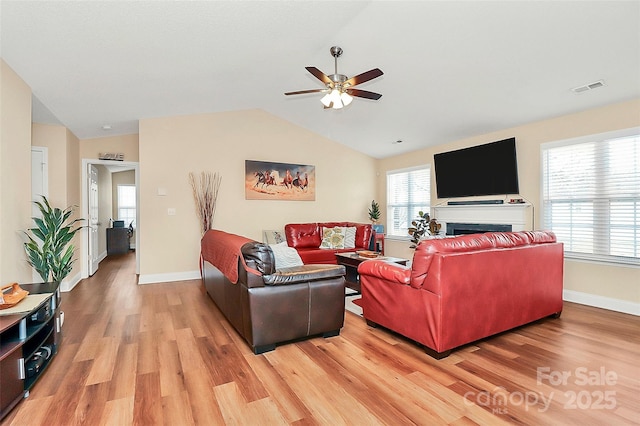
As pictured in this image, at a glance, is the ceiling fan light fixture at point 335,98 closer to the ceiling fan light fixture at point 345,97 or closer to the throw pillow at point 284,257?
the ceiling fan light fixture at point 345,97

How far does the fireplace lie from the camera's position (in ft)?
15.5

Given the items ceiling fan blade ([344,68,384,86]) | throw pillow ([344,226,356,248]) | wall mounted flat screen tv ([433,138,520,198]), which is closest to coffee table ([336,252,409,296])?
throw pillow ([344,226,356,248])

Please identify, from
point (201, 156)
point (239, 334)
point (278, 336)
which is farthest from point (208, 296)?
point (201, 156)

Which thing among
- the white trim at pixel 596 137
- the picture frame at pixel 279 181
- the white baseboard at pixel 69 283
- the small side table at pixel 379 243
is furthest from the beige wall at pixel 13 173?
the white trim at pixel 596 137

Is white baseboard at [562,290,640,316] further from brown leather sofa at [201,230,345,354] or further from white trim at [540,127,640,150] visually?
brown leather sofa at [201,230,345,354]

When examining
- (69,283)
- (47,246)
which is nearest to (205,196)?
(69,283)

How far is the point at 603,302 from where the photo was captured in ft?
12.1

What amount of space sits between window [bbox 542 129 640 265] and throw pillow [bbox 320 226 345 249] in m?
3.04

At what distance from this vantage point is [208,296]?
429 centimetres

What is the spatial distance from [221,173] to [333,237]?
2.32 metres

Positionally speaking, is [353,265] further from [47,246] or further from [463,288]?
[47,246]

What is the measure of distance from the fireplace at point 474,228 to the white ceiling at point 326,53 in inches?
58.7

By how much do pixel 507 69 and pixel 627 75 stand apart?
42.8 inches

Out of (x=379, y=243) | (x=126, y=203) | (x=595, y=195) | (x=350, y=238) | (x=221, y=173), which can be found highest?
(x=221, y=173)
